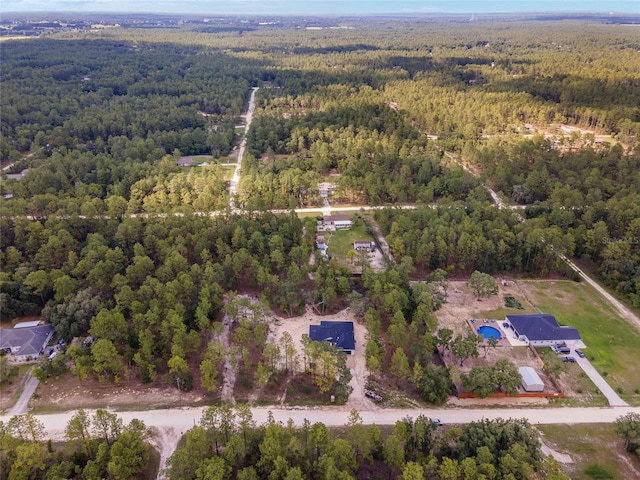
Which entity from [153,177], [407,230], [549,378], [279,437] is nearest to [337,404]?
[279,437]

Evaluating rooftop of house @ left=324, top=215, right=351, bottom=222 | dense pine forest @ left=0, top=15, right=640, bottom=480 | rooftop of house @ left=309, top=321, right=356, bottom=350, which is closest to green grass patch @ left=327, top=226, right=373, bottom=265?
dense pine forest @ left=0, top=15, right=640, bottom=480

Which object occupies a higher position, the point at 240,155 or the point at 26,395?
the point at 240,155

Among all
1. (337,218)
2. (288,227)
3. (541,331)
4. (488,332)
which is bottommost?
(488,332)

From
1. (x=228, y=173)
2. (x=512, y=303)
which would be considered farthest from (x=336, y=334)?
(x=228, y=173)

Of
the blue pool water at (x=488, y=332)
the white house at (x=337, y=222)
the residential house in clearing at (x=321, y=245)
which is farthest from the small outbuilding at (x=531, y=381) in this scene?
the white house at (x=337, y=222)

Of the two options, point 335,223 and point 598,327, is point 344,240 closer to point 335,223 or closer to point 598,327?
point 335,223

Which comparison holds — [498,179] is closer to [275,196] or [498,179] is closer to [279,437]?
[275,196]

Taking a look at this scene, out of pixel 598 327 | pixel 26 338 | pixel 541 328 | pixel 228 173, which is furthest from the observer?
pixel 228 173
